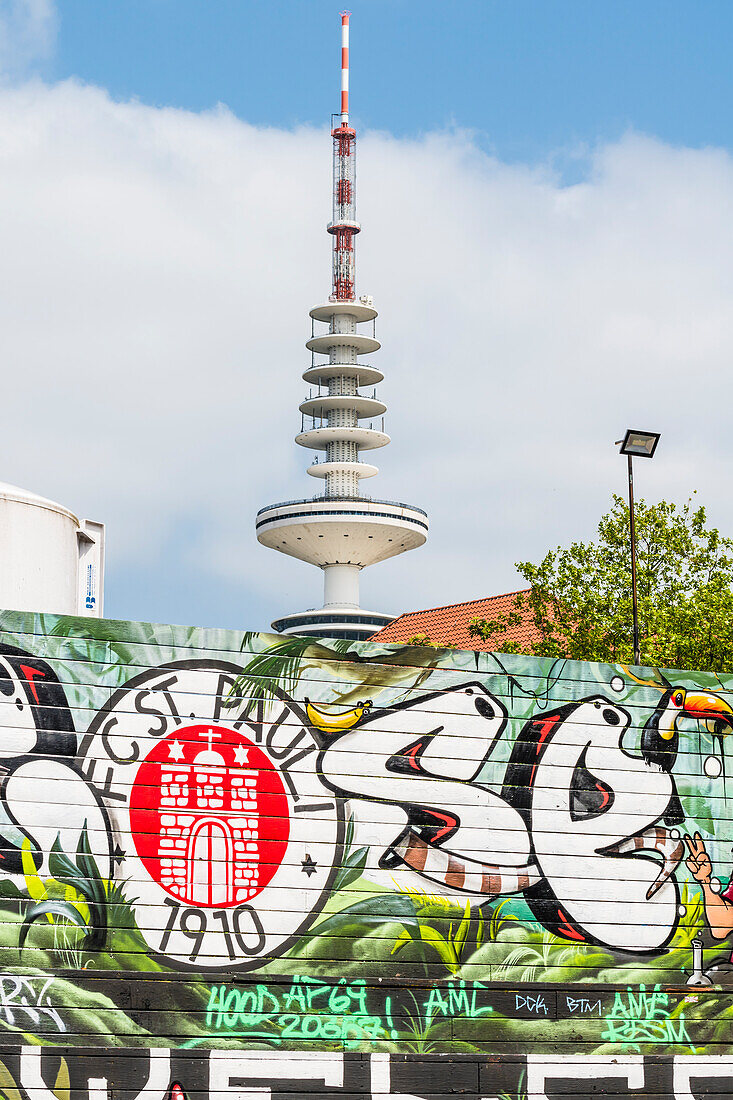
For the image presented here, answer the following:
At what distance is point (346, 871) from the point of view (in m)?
8.96

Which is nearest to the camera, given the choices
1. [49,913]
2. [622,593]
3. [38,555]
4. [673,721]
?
[49,913]

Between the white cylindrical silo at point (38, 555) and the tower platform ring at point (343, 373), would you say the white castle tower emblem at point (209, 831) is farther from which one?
the tower platform ring at point (343, 373)

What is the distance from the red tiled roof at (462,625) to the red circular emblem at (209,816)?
23864 millimetres

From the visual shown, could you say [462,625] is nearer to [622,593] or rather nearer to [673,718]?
[622,593]

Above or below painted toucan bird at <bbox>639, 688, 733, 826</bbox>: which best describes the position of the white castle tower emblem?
below

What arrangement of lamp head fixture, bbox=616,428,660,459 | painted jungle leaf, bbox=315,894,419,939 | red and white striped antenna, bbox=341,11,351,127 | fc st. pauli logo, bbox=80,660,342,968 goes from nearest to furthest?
fc st. pauli logo, bbox=80,660,342,968 < painted jungle leaf, bbox=315,894,419,939 < lamp head fixture, bbox=616,428,660,459 < red and white striped antenna, bbox=341,11,351,127

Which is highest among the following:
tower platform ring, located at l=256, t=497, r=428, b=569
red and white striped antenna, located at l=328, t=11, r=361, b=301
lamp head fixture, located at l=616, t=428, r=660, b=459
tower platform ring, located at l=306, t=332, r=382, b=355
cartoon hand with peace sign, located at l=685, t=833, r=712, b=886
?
red and white striped antenna, located at l=328, t=11, r=361, b=301

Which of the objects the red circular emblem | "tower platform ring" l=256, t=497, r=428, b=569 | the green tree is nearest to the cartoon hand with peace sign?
the red circular emblem

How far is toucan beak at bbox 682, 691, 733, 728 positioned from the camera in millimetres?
10586

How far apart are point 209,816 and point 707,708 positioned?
436 centimetres

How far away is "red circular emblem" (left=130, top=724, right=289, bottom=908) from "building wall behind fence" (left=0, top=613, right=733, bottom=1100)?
15 millimetres

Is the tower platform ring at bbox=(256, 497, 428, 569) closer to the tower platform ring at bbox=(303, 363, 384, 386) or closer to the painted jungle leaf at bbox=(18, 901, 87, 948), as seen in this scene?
the tower platform ring at bbox=(303, 363, 384, 386)

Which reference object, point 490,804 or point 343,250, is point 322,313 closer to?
point 343,250

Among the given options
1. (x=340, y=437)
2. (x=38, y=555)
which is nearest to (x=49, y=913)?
(x=38, y=555)
